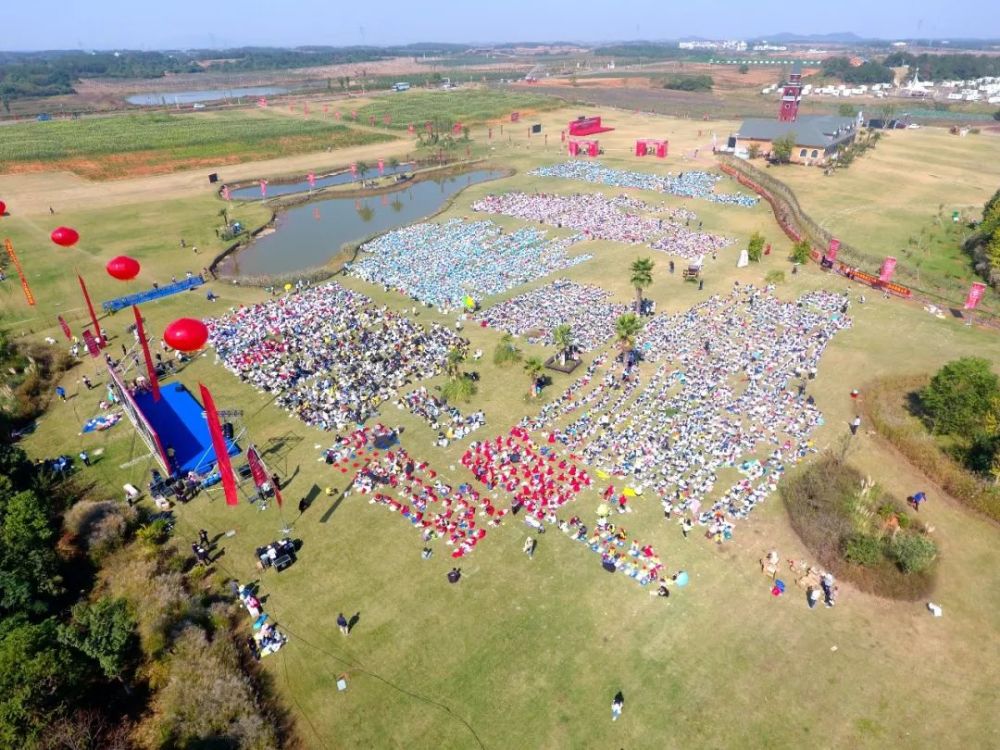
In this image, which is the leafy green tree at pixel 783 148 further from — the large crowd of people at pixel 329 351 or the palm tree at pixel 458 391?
the palm tree at pixel 458 391

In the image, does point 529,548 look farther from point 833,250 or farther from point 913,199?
point 913,199

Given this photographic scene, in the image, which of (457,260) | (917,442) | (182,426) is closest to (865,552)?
(917,442)

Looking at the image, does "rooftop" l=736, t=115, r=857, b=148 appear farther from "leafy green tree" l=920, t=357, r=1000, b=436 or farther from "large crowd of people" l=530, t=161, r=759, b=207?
"leafy green tree" l=920, t=357, r=1000, b=436

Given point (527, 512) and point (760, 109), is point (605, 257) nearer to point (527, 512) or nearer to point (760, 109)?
point (527, 512)

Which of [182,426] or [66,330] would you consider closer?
[182,426]

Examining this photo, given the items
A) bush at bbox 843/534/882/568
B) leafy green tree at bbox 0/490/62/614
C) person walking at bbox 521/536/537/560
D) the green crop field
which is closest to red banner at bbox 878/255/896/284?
bush at bbox 843/534/882/568

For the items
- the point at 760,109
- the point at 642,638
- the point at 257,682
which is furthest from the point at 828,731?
the point at 760,109
